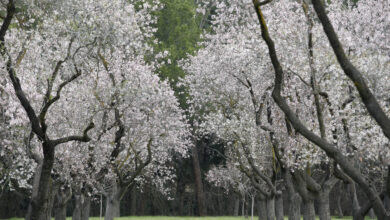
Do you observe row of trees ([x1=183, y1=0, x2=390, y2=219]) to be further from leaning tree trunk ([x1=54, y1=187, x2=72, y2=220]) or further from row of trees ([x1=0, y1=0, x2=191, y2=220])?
leaning tree trunk ([x1=54, y1=187, x2=72, y2=220])

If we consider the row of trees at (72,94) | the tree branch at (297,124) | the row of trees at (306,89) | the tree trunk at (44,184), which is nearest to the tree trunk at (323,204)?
the row of trees at (306,89)

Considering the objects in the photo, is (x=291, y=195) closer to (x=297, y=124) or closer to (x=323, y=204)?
(x=323, y=204)

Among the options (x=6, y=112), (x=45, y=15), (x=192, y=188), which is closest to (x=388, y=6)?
(x=45, y=15)

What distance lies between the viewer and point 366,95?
341 inches

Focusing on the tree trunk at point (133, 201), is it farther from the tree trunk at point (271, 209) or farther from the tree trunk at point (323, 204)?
the tree trunk at point (323, 204)

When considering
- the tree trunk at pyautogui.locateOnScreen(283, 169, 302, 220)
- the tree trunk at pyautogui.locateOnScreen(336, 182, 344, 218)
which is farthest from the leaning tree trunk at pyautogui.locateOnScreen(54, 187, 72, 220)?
the tree trunk at pyautogui.locateOnScreen(336, 182, 344, 218)

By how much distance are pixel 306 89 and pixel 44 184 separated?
10.3m

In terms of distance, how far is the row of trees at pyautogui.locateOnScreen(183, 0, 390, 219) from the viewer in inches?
447

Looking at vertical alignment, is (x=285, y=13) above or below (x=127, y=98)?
above

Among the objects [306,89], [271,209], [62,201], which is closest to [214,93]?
[271,209]

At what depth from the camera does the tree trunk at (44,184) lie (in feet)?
51.0

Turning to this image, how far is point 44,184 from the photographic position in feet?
51.8

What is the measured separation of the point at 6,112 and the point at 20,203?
34490 mm

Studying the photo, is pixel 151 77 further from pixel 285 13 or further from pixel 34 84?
pixel 285 13
